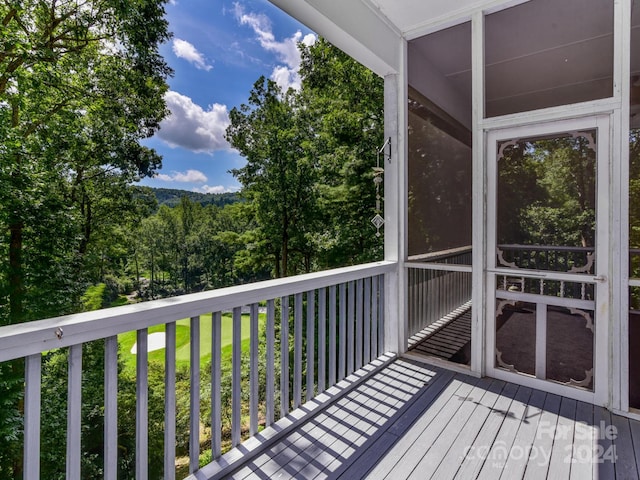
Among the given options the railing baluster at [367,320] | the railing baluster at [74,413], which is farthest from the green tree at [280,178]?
the railing baluster at [74,413]

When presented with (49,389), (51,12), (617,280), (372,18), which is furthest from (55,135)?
(617,280)

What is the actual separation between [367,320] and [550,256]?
1540 mm

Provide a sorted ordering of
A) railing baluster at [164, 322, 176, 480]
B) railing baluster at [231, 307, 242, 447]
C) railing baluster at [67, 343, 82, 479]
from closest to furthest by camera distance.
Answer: railing baluster at [67, 343, 82, 479]
railing baluster at [164, 322, 176, 480]
railing baluster at [231, 307, 242, 447]

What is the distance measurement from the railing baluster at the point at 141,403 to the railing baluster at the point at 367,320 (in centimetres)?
189

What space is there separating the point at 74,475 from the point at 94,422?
5.07m

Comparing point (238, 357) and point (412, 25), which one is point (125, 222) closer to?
point (238, 357)

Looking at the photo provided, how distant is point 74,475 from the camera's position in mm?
1242

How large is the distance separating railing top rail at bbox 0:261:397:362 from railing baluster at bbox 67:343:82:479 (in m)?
0.10

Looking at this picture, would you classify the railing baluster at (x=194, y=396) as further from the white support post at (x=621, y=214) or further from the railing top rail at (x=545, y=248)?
the white support post at (x=621, y=214)

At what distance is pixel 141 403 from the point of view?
143cm

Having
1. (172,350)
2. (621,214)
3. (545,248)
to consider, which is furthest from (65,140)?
(621,214)

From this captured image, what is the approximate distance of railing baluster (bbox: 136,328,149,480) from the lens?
1419 mm

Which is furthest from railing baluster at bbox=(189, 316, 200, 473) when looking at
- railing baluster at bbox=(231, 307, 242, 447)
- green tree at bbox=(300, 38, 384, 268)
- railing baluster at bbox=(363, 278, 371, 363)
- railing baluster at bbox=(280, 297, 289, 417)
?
green tree at bbox=(300, 38, 384, 268)

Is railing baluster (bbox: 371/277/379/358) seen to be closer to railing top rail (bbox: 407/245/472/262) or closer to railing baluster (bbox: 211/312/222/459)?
railing top rail (bbox: 407/245/472/262)
